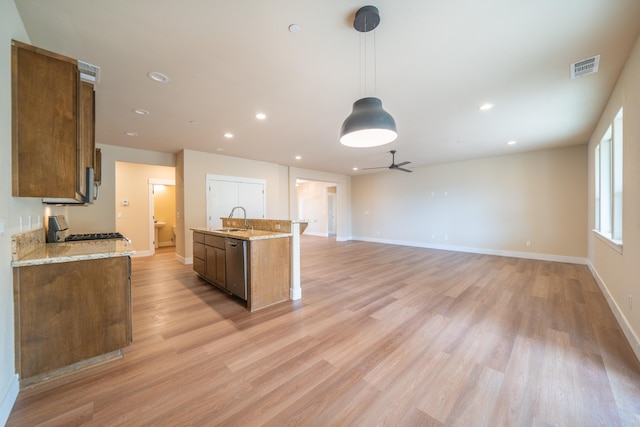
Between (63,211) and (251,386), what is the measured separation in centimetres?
549

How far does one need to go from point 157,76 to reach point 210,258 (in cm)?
263

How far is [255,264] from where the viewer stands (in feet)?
9.97

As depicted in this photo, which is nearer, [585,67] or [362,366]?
[362,366]

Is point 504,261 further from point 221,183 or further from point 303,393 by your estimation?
point 221,183

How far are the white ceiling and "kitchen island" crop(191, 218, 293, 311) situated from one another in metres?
1.85

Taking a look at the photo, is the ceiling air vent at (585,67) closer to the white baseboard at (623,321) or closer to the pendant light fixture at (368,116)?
the pendant light fixture at (368,116)

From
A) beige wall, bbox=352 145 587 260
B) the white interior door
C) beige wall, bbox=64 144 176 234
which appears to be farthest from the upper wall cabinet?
beige wall, bbox=352 145 587 260

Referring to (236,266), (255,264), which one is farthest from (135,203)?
(255,264)

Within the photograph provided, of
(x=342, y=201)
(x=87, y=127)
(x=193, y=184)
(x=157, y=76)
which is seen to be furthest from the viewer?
(x=342, y=201)

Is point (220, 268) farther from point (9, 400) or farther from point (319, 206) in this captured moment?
point (319, 206)

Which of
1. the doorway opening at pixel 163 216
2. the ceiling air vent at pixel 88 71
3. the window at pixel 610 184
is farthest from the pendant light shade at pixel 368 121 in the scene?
the doorway opening at pixel 163 216

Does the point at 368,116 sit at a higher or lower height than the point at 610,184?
higher

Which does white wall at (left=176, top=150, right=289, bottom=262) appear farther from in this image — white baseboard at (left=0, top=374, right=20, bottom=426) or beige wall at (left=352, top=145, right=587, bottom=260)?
beige wall at (left=352, top=145, right=587, bottom=260)

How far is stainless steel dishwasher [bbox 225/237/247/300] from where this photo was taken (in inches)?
123
